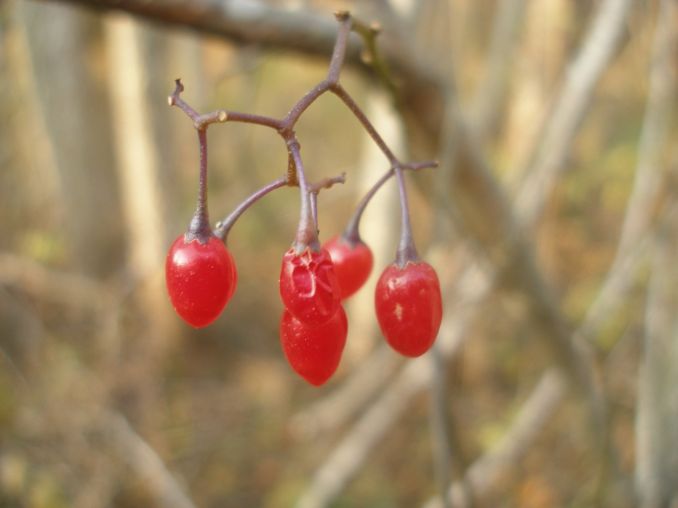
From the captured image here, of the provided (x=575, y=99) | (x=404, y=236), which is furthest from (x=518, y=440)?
(x=404, y=236)

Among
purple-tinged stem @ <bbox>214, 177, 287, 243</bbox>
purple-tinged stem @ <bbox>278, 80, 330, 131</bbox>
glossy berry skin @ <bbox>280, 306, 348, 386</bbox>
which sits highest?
purple-tinged stem @ <bbox>214, 177, 287, 243</bbox>

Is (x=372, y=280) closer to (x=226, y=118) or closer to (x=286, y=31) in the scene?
(x=286, y=31)

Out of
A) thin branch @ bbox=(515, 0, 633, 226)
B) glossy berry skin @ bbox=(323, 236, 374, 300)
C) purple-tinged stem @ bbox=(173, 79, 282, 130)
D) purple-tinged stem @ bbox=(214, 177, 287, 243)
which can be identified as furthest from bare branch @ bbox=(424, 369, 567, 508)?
purple-tinged stem @ bbox=(173, 79, 282, 130)

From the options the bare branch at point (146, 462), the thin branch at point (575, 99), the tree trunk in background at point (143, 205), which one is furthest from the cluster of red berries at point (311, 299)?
the tree trunk in background at point (143, 205)

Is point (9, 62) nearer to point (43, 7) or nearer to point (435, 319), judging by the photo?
point (43, 7)

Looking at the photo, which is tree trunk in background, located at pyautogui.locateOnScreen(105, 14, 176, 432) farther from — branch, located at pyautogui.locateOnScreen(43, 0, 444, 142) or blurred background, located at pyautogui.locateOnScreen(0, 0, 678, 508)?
branch, located at pyautogui.locateOnScreen(43, 0, 444, 142)

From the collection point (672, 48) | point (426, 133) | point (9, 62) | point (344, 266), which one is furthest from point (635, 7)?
point (9, 62)

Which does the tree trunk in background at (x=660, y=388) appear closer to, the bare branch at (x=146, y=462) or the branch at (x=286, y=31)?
the branch at (x=286, y=31)
